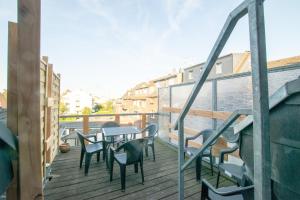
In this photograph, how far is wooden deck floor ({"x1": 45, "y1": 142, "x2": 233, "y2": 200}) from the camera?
2.32 metres

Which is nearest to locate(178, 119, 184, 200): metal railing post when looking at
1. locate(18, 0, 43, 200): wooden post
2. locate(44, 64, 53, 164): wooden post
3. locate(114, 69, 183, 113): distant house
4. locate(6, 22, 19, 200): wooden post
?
locate(18, 0, 43, 200): wooden post

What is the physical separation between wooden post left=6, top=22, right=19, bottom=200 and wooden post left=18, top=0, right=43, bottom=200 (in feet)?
0.41

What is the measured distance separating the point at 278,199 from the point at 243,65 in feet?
41.6

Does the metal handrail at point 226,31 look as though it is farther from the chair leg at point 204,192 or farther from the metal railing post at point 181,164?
the chair leg at point 204,192

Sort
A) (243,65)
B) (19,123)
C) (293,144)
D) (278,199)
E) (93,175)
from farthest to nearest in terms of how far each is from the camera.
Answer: (243,65) < (93,175) < (19,123) < (278,199) < (293,144)

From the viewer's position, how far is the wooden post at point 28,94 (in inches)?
38.3

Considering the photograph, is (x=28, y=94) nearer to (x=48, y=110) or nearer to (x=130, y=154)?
(x=130, y=154)

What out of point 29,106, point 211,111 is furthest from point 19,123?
point 211,111

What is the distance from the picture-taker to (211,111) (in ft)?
10.6

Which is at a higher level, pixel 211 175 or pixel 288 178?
pixel 288 178

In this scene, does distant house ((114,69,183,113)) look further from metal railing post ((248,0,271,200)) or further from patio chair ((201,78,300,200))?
metal railing post ((248,0,271,200))

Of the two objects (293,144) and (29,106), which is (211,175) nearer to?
(293,144)

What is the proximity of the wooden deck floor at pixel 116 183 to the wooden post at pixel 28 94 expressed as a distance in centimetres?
153

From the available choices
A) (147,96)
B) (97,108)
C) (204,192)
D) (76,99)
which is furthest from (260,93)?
(76,99)
